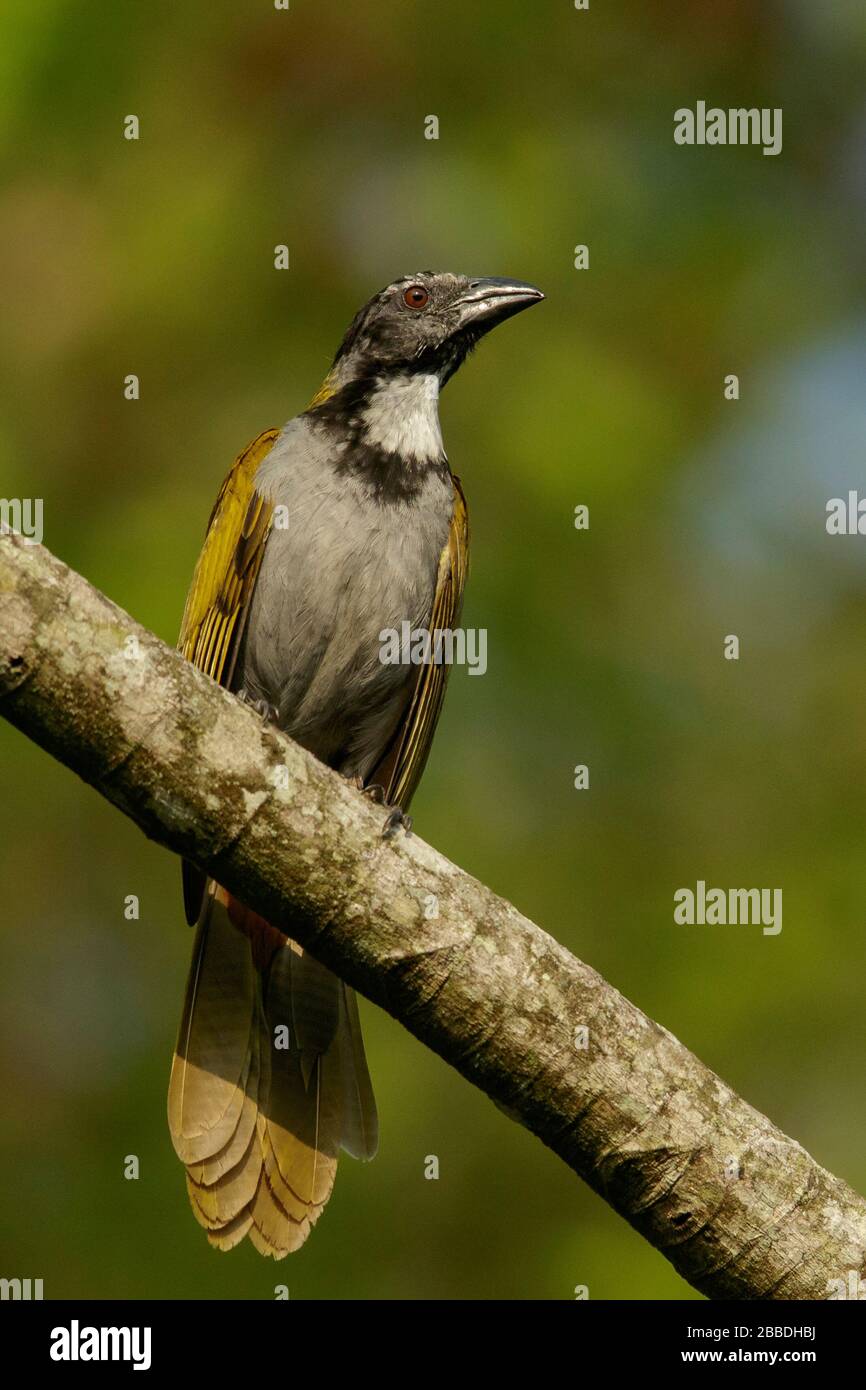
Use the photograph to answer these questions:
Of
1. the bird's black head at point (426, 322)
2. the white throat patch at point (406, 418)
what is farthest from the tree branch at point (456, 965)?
the bird's black head at point (426, 322)

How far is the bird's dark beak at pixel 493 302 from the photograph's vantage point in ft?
19.9

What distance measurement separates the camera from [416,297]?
6.11 m

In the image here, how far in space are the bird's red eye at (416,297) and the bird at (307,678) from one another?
0.32 feet

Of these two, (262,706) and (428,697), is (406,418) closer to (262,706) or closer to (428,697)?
(428,697)

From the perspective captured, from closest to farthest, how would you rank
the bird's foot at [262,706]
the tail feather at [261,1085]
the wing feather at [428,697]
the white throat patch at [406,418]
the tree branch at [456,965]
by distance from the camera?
the tree branch at [456,965] → the tail feather at [261,1085] → the bird's foot at [262,706] → the wing feather at [428,697] → the white throat patch at [406,418]

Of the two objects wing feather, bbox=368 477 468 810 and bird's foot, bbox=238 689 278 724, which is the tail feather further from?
wing feather, bbox=368 477 468 810

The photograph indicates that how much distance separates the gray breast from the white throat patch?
147 millimetres

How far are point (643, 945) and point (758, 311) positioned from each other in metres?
3.02

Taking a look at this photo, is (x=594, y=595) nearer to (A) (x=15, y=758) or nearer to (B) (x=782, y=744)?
(B) (x=782, y=744)

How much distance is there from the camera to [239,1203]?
4.69m

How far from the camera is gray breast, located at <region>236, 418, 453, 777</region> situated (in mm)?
5332

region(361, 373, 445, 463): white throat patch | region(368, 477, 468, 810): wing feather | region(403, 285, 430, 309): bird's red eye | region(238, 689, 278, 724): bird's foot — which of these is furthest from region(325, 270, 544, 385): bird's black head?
region(238, 689, 278, 724): bird's foot

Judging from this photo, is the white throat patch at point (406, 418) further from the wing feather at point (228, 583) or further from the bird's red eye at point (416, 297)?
the wing feather at point (228, 583)
